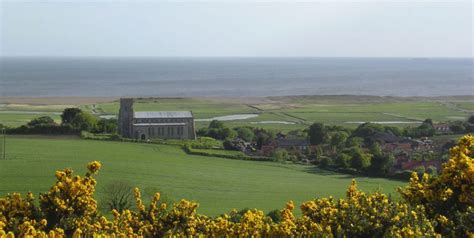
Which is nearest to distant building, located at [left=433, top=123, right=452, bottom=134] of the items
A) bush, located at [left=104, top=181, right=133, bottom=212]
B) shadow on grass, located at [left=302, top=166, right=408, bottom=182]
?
shadow on grass, located at [left=302, top=166, right=408, bottom=182]

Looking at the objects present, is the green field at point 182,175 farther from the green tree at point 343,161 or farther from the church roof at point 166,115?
the church roof at point 166,115

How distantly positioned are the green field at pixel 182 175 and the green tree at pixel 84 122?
8355 mm

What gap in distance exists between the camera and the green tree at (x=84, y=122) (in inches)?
2424

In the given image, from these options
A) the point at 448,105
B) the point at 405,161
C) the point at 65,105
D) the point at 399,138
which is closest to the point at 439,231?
the point at 405,161

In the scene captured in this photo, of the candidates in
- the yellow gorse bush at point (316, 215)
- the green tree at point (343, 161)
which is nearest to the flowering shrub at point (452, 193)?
the yellow gorse bush at point (316, 215)

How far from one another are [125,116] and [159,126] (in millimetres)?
4480

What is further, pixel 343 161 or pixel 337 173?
pixel 343 161

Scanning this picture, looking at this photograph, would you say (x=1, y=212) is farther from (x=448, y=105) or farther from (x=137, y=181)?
(x=448, y=105)

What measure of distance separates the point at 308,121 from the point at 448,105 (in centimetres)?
3375

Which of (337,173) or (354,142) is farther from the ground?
(354,142)

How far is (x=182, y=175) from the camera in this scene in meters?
40.7

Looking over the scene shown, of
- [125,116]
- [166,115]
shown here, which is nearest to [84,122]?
[125,116]

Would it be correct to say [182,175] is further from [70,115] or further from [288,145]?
[70,115]

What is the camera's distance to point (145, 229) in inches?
616
